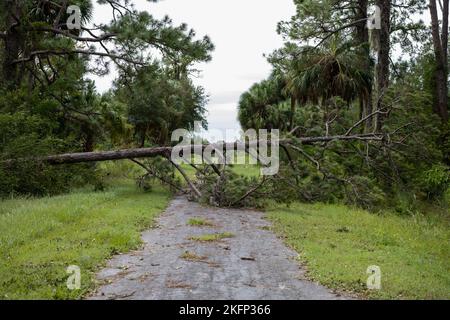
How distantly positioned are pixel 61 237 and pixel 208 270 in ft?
10.6

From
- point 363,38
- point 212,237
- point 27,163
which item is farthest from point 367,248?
point 363,38

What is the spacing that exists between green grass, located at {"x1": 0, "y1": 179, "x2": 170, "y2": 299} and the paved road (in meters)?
0.36

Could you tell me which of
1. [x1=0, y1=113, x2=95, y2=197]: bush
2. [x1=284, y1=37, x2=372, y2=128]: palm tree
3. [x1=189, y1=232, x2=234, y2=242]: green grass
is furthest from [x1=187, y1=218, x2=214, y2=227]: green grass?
[x1=284, y1=37, x2=372, y2=128]: palm tree

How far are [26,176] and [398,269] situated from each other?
11.1 m

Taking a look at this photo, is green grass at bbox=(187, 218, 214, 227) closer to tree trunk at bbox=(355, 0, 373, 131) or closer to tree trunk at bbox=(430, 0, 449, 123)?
tree trunk at bbox=(355, 0, 373, 131)

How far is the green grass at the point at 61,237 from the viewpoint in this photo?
6.75 meters

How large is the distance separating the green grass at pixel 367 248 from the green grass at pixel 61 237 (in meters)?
3.17

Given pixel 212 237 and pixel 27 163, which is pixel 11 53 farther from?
pixel 212 237

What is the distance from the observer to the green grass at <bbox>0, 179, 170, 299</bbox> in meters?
6.75

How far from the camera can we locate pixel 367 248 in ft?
32.0

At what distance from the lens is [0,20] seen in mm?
16656

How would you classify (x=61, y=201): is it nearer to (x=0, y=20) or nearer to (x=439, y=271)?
(x=0, y=20)

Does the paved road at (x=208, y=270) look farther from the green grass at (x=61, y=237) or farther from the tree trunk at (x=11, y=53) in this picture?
the tree trunk at (x=11, y=53)

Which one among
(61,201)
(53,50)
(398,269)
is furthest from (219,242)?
(53,50)
